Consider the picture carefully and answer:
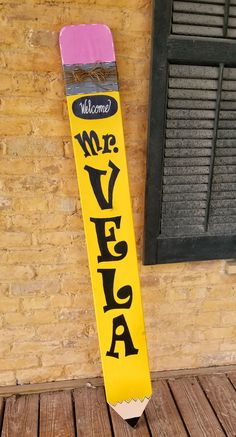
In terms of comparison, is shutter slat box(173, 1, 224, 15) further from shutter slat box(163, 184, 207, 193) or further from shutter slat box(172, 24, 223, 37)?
shutter slat box(163, 184, 207, 193)

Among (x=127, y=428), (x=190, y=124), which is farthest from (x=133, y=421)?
(x=190, y=124)

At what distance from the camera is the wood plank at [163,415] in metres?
1.93

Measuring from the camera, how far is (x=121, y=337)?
1.88 meters

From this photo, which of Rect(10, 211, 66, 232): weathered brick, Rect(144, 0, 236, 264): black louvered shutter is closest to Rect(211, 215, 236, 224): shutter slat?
Rect(144, 0, 236, 264): black louvered shutter

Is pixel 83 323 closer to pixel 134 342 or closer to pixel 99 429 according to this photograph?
pixel 134 342

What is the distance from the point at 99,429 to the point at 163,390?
48 centimetres

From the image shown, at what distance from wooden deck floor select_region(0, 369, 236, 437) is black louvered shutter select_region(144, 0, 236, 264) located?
2.80 feet

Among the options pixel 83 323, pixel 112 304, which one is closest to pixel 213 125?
pixel 112 304

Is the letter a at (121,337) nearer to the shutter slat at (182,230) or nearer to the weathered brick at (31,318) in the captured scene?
the weathered brick at (31,318)

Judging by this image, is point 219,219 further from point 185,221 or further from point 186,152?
point 186,152

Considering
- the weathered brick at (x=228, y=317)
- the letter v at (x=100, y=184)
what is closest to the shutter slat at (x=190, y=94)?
the letter v at (x=100, y=184)

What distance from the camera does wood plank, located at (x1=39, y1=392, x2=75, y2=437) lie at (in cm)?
191

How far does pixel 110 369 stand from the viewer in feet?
6.19

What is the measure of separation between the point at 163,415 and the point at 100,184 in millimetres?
1362
